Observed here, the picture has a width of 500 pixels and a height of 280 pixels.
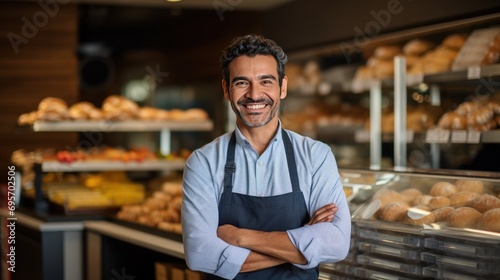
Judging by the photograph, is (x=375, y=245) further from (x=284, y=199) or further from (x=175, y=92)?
(x=175, y=92)

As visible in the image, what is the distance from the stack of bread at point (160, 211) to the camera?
450cm

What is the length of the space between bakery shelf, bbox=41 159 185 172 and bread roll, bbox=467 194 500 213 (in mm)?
3236

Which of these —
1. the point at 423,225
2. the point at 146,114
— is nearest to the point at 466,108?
the point at 423,225

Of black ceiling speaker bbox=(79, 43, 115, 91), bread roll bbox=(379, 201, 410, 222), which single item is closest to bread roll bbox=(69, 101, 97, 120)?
bread roll bbox=(379, 201, 410, 222)

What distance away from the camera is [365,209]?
9.44ft

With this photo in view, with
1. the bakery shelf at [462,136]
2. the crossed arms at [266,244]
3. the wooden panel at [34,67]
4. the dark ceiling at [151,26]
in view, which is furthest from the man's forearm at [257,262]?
the wooden panel at [34,67]

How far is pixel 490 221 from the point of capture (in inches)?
95.7

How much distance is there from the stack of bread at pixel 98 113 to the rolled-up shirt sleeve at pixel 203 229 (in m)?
3.26

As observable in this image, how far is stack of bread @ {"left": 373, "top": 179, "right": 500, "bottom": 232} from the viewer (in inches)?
98.4

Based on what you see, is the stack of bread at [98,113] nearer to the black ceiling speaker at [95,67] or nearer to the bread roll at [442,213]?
the bread roll at [442,213]

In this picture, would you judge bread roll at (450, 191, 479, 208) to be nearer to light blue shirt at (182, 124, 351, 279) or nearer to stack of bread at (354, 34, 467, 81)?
light blue shirt at (182, 124, 351, 279)

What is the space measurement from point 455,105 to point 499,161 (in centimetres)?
51

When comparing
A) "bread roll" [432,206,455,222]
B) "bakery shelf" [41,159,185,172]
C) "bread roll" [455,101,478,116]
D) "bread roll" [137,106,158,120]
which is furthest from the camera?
"bread roll" [137,106,158,120]

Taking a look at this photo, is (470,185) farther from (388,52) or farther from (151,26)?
(151,26)
